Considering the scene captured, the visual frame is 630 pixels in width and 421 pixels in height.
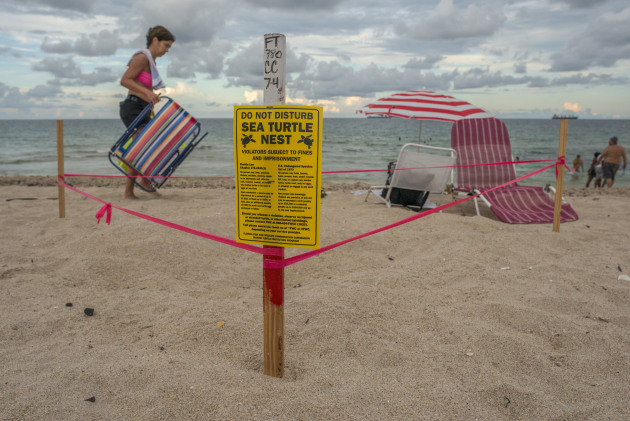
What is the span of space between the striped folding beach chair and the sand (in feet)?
3.89

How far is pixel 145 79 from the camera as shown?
5.37 m

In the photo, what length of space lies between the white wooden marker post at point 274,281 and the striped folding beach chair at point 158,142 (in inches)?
148

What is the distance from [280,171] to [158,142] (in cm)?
425

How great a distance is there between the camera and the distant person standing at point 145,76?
5.24m

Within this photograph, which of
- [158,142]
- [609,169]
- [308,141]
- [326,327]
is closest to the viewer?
[308,141]

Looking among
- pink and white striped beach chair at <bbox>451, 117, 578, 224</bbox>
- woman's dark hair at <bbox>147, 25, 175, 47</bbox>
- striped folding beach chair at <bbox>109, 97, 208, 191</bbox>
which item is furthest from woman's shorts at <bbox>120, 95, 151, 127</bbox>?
pink and white striped beach chair at <bbox>451, 117, 578, 224</bbox>

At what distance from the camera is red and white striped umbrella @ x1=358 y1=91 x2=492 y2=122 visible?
6492 millimetres

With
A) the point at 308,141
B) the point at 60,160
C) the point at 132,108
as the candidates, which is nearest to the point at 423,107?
the point at 132,108

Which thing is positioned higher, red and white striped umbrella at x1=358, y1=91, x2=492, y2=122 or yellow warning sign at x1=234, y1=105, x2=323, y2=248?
red and white striped umbrella at x1=358, y1=91, x2=492, y2=122

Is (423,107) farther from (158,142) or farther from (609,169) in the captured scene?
(609,169)

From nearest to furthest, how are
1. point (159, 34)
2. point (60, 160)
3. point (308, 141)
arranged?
point (308, 141) → point (60, 160) → point (159, 34)

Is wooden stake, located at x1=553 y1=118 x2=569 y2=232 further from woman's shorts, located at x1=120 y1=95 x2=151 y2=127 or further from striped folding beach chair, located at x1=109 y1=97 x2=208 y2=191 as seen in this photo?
woman's shorts, located at x1=120 y1=95 x2=151 y2=127

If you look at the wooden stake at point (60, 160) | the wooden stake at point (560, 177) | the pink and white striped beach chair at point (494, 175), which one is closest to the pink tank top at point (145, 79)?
the wooden stake at point (60, 160)

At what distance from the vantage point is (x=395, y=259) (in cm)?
386
